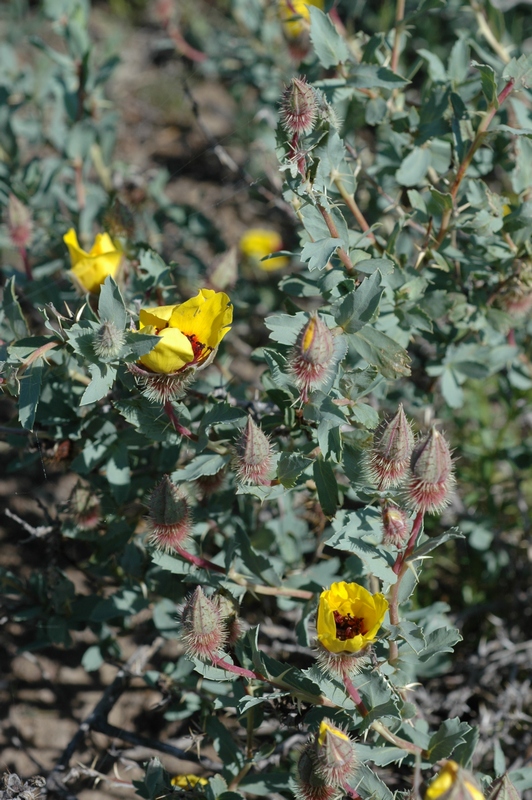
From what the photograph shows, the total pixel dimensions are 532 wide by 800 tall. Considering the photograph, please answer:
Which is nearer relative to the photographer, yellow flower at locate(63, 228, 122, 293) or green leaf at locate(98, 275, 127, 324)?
green leaf at locate(98, 275, 127, 324)

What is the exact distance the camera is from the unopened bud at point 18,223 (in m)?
2.91

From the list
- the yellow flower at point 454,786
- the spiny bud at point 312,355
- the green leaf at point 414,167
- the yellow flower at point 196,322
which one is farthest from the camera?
the green leaf at point 414,167

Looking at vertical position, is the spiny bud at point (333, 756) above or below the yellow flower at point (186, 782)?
above

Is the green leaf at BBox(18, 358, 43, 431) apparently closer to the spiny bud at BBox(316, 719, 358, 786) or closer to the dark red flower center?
the dark red flower center

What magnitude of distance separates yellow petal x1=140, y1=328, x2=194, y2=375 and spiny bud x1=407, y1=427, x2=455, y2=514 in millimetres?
636

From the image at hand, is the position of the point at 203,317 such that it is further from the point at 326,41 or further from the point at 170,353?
the point at 326,41

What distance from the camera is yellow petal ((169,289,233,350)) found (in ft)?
6.87

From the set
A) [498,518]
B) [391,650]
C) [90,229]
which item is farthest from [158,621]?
[90,229]

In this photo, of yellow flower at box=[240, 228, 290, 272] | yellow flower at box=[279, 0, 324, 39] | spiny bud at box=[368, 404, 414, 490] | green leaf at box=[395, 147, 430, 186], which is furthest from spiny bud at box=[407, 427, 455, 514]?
yellow flower at box=[240, 228, 290, 272]

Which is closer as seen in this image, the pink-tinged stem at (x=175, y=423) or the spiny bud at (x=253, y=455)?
the spiny bud at (x=253, y=455)

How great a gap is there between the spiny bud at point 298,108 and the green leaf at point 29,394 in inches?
37.1

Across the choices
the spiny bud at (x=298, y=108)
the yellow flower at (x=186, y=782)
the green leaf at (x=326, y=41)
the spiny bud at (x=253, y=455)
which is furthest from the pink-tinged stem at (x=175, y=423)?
the green leaf at (x=326, y=41)

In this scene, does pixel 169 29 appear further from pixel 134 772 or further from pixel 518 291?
pixel 134 772

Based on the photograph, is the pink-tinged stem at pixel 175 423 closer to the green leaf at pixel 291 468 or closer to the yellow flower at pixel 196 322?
the yellow flower at pixel 196 322
